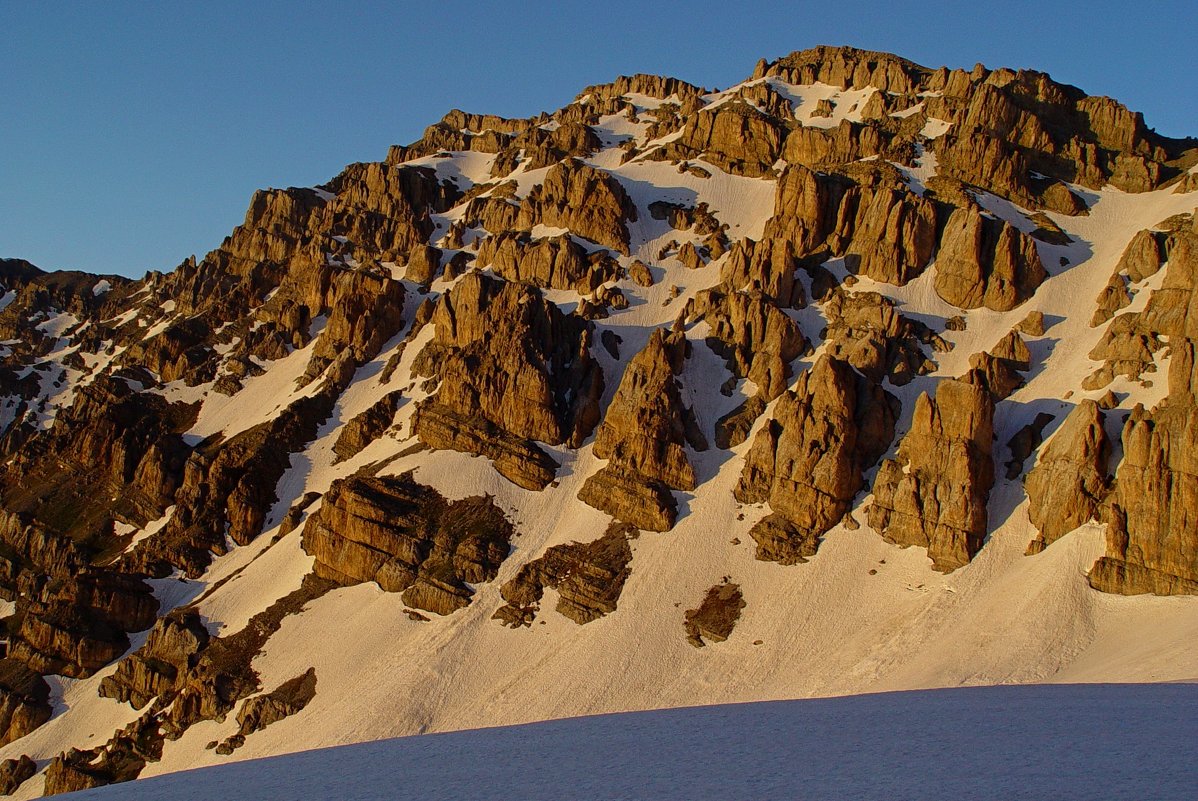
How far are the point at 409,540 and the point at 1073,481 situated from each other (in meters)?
A: 59.7

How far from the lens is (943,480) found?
74.0 m

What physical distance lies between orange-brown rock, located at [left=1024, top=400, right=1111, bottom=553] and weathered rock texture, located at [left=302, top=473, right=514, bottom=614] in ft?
158

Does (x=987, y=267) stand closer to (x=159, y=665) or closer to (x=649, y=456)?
(x=649, y=456)

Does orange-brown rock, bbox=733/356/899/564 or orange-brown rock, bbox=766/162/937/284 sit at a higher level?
orange-brown rock, bbox=766/162/937/284

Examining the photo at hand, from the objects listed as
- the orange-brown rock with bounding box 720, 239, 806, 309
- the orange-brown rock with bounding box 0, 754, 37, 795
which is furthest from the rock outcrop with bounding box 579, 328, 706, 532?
the orange-brown rock with bounding box 0, 754, 37, 795

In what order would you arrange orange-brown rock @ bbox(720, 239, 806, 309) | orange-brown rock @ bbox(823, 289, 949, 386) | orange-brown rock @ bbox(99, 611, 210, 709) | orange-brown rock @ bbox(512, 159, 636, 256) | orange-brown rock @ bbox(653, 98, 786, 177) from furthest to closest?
1. orange-brown rock @ bbox(653, 98, 786, 177)
2. orange-brown rock @ bbox(512, 159, 636, 256)
3. orange-brown rock @ bbox(720, 239, 806, 309)
4. orange-brown rock @ bbox(823, 289, 949, 386)
5. orange-brown rock @ bbox(99, 611, 210, 709)

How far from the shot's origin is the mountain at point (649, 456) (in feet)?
220

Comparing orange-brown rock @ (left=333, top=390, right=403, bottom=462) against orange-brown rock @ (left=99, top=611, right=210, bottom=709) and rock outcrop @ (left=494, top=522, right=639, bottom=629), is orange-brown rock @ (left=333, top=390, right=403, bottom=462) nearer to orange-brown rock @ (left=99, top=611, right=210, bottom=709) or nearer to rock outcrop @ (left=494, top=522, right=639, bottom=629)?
orange-brown rock @ (left=99, top=611, right=210, bottom=709)

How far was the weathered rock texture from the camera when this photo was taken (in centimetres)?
8000

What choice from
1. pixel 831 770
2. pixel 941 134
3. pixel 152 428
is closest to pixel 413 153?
pixel 152 428

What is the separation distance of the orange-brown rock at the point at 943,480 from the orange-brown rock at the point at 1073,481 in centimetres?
455

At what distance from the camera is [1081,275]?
98.9 metres

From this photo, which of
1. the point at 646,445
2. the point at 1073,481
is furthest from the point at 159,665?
the point at 1073,481

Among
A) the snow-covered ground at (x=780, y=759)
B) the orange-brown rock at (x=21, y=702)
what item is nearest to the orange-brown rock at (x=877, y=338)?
the snow-covered ground at (x=780, y=759)
